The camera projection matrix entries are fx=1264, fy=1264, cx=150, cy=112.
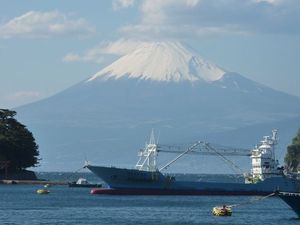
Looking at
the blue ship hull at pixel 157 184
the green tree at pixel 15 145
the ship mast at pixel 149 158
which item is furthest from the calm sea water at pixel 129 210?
the green tree at pixel 15 145

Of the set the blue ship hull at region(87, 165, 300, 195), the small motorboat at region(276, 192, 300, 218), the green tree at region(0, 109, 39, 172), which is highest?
the green tree at region(0, 109, 39, 172)

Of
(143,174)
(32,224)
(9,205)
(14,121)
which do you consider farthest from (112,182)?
(32,224)

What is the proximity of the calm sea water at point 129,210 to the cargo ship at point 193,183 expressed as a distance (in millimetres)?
5818

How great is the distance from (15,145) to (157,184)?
40269 mm

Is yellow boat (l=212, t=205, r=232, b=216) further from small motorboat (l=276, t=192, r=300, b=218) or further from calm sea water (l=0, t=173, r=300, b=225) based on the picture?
small motorboat (l=276, t=192, r=300, b=218)

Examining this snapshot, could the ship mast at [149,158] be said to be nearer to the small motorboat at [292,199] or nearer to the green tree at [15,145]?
the green tree at [15,145]

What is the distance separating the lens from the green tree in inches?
7190

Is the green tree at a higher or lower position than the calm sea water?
higher

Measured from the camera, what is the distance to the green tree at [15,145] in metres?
183

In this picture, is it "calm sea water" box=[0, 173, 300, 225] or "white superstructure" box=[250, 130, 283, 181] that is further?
"white superstructure" box=[250, 130, 283, 181]

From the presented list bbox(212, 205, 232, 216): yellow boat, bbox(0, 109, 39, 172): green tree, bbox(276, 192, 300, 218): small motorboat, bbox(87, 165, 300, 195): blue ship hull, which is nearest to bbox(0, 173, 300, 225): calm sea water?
bbox(212, 205, 232, 216): yellow boat

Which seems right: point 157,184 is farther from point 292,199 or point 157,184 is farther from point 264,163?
point 292,199

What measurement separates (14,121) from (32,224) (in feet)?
335

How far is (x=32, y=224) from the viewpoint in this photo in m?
90.4
